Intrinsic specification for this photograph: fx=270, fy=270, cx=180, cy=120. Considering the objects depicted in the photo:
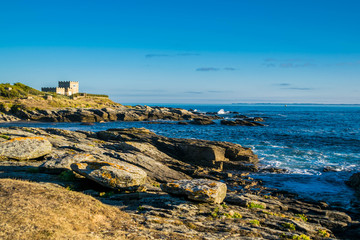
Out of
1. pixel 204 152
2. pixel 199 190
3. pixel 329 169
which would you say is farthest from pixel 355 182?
pixel 199 190

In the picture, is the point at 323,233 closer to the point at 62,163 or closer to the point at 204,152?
the point at 62,163

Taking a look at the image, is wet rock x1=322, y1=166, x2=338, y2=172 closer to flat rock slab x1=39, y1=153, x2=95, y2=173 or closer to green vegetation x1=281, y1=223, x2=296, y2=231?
green vegetation x1=281, y1=223, x2=296, y2=231

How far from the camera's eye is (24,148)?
19141mm

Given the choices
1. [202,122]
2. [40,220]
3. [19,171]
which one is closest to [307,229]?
[40,220]

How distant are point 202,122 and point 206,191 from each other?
7373 centimetres

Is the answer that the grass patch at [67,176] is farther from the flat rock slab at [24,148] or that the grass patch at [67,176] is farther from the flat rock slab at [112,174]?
the flat rock slab at [24,148]

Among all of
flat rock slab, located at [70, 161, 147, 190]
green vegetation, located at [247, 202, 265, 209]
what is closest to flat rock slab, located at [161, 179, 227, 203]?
green vegetation, located at [247, 202, 265, 209]

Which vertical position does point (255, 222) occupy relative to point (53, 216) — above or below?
below

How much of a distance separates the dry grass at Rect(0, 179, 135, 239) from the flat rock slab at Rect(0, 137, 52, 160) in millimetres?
7427

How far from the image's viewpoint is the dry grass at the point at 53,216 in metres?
7.96

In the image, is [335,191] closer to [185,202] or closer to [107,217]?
[185,202]

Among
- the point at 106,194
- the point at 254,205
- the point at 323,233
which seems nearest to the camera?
the point at 323,233

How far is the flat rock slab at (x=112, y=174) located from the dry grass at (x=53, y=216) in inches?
87.8

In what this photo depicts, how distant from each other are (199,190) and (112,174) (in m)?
4.56
